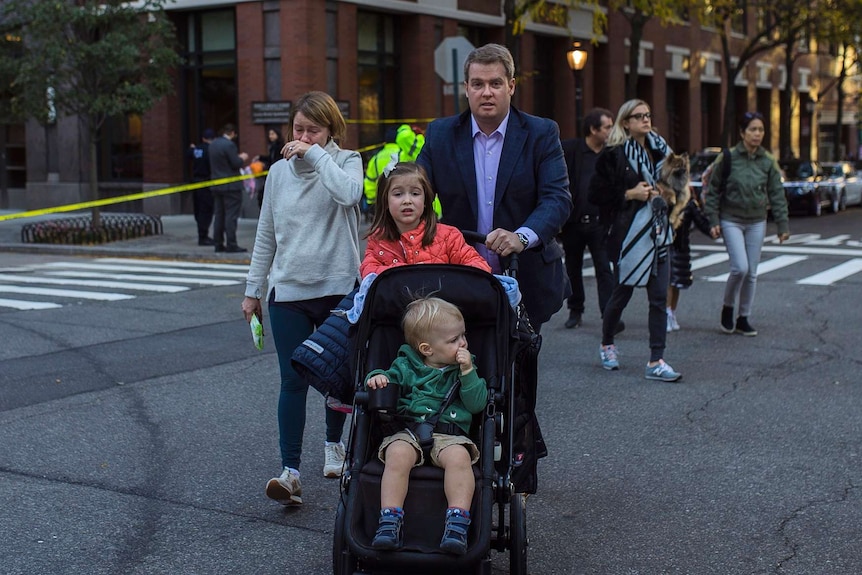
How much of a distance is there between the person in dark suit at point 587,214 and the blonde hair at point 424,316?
6453 millimetres

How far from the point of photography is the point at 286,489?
5.35m

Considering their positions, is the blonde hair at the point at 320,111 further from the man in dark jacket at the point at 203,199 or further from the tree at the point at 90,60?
the tree at the point at 90,60

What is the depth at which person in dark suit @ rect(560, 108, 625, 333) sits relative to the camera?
35.0 feet

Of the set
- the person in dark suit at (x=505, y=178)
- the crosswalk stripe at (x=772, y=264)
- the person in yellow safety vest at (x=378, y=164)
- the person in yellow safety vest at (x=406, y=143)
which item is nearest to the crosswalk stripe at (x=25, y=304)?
the person in yellow safety vest at (x=378, y=164)

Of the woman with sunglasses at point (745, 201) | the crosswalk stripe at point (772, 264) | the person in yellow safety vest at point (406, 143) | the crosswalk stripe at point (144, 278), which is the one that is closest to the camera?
the woman with sunglasses at point (745, 201)

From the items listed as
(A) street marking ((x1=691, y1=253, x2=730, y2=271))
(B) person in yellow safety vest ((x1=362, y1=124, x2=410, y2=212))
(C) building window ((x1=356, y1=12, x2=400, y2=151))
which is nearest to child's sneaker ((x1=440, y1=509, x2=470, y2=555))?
(B) person in yellow safety vest ((x1=362, y1=124, x2=410, y2=212))

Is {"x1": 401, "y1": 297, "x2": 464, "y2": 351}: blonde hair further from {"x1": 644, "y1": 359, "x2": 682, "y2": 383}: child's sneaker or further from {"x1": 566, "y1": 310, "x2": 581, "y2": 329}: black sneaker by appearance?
{"x1": 566, "y1": 310, "x2": 581, "y2": 329}: black sneaker

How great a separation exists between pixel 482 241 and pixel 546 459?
1.96m

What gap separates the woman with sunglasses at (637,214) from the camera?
8.37 m

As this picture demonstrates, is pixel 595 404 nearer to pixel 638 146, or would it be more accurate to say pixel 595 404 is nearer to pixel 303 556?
pixel 638 146

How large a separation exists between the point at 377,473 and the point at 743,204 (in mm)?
6929

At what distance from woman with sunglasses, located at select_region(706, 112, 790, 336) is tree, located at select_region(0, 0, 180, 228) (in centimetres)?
1319

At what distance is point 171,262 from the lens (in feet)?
59.9

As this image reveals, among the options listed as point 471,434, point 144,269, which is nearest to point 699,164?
point 144,269
